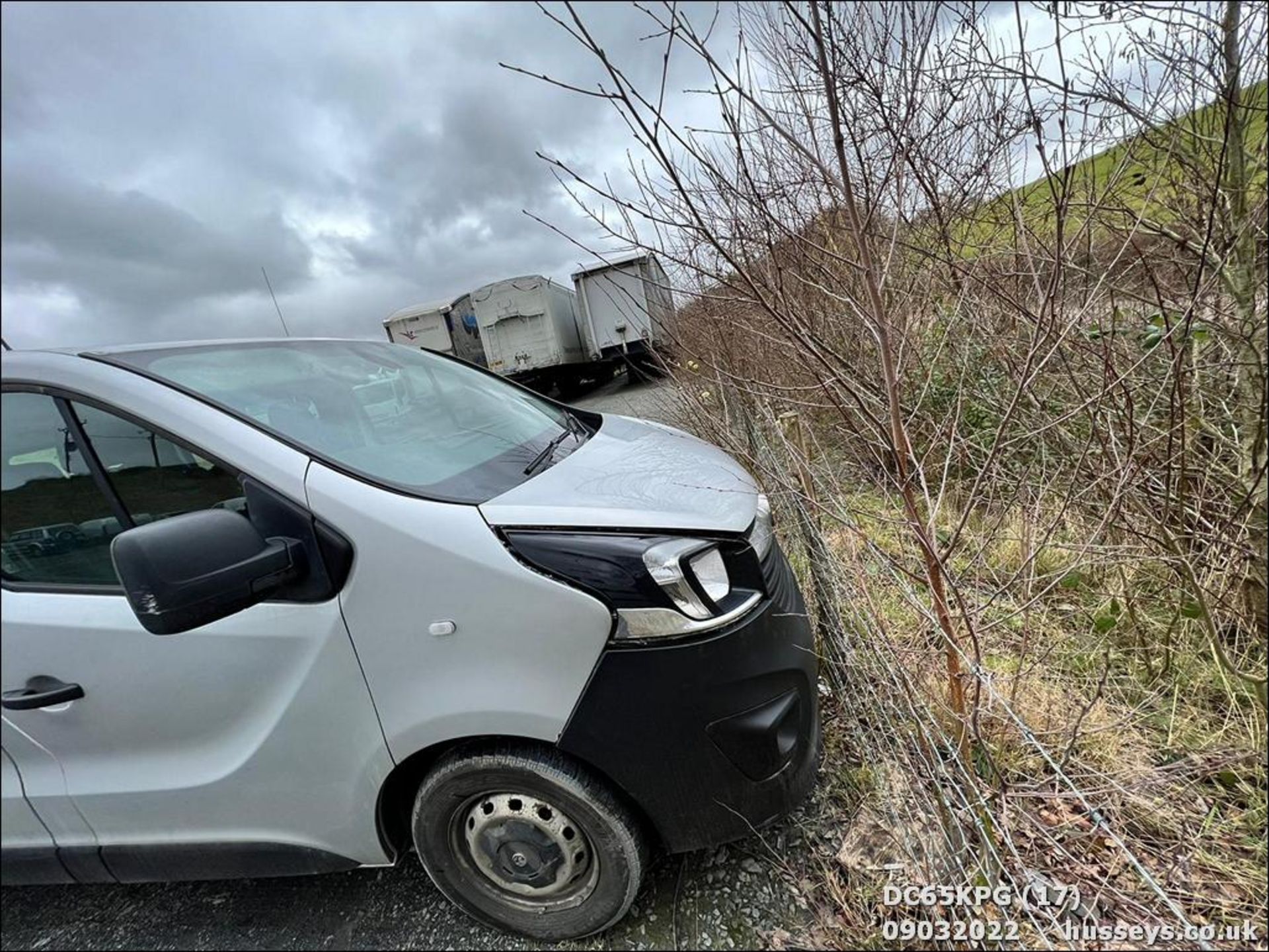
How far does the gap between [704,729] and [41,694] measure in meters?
1.71

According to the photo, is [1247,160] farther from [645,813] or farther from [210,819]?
[210,819]

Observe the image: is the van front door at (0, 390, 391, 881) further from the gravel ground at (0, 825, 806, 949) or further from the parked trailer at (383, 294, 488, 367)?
the parked trailer at (383, 294, 488, 367)

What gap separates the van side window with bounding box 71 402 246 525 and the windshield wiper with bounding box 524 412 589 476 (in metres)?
0.78

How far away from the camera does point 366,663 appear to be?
1.44 m

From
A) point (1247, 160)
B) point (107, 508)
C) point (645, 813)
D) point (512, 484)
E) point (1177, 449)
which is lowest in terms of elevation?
point (645, 813)

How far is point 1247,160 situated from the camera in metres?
1.74

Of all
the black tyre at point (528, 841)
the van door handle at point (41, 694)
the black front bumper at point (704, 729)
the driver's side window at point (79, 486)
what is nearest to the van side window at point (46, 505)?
the driver's side window at point (79, 486)

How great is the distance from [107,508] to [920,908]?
244 centimetres

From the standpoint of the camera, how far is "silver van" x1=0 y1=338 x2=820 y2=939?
1410 millimetres

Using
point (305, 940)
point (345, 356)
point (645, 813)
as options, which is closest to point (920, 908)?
point (645, 813)

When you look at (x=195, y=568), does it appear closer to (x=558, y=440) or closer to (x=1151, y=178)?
(x=558, y=440)

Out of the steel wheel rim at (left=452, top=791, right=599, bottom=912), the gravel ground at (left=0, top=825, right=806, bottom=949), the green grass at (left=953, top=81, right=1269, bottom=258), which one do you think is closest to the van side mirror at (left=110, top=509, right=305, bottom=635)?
the steel wheel rim at (left=452, top=791, right=599, bottom=912)

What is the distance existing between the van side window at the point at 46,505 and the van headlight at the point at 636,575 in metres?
1.21

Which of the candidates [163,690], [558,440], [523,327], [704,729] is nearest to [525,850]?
[704,729]
